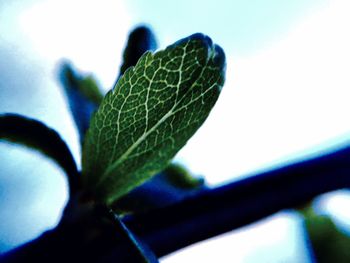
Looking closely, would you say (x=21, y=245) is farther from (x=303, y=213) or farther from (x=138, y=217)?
(x=303, y=213)

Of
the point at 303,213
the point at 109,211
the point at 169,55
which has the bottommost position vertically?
the point at 303,213

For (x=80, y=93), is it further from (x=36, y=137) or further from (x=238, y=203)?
(x=238, y=203)

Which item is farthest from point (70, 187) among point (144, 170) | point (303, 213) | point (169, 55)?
point (303, 213)

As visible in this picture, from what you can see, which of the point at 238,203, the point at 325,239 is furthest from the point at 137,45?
the point at 325,239

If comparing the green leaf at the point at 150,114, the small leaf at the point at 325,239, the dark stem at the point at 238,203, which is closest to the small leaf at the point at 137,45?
the green leaf at the point at 150,114

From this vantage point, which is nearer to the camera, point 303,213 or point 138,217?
point 138,217

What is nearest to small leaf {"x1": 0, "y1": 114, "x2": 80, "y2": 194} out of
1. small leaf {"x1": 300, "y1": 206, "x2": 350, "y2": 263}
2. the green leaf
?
the green leaf

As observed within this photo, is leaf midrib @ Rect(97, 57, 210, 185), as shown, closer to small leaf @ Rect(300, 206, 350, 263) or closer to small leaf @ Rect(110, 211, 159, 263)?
small leaf @ Rect(110, 211, 159, 263)
